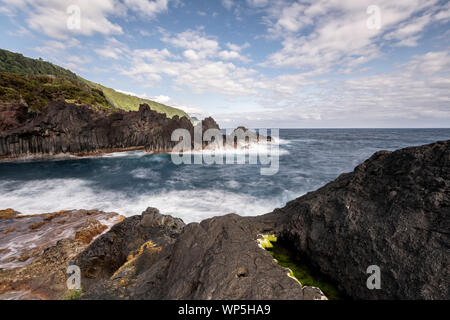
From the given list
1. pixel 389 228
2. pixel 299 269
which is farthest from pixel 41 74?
pixel 389 228

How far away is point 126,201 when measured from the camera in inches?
727

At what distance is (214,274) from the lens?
115 inches

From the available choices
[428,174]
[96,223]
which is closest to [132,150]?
[96,223]

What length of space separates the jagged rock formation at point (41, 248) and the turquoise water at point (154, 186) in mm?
3265

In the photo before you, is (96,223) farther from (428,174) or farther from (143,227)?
(428,174)

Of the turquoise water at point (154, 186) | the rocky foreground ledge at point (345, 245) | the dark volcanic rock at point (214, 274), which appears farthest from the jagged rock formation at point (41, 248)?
the dark volcanic rock at point (214, 274)

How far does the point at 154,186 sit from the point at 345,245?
2317cm

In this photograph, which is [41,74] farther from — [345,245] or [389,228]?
[389,228]

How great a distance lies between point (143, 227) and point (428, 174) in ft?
29.4

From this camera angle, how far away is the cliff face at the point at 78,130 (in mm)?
35653

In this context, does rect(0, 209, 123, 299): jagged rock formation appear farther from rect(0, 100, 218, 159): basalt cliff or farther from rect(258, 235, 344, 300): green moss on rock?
rect(0, 100, 218, 159): basalt cliff

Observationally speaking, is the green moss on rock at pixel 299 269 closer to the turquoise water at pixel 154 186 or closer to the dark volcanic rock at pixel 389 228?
the dark volcanic rock at pixel 389 228

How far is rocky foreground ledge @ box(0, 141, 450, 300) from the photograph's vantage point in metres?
2.74
